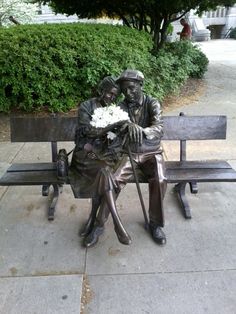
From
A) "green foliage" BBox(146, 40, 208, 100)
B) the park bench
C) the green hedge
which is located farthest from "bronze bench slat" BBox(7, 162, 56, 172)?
"green foliage" BBox(146, 40, 208, 100)

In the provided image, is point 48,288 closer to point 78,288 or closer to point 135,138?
point 78,288

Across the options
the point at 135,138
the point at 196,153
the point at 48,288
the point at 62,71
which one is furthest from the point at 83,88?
the point at 48,288

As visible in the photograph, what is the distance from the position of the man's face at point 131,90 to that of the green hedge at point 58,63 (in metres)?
3.61

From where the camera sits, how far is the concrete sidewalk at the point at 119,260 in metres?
2.79

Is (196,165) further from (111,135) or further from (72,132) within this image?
(72,132)

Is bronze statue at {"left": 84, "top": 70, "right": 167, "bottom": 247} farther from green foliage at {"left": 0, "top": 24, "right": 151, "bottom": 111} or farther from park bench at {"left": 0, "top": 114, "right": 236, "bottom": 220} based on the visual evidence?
green foliage at {"left": 0, "top": 24, "right": 151, "bottom": 111}

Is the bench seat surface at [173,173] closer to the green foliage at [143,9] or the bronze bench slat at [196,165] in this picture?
the bronze bench slat at [196,165]

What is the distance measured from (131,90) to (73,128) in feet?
3.46

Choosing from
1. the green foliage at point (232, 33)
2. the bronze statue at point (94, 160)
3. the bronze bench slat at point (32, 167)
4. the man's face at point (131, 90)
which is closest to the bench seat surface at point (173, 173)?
the bronze bench slat at point (32, 167)

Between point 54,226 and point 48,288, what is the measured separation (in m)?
0.94

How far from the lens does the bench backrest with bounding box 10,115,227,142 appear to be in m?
4.28

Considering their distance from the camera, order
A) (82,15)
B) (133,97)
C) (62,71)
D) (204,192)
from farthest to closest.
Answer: (82,15), (62,71), (204,192), (133,97)

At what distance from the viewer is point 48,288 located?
294 centimetres

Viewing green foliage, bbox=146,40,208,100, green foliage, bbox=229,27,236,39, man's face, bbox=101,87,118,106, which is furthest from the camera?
green foliage, bbox=229,27,236,39
